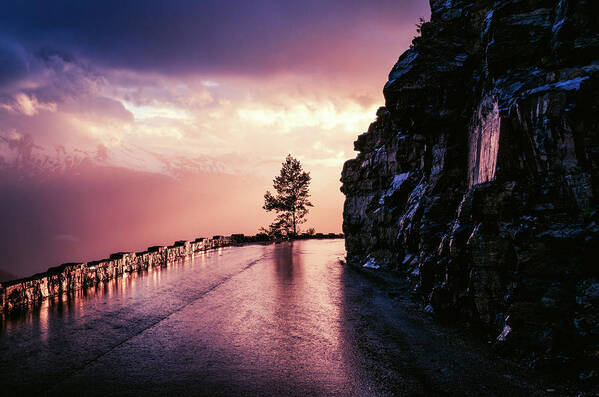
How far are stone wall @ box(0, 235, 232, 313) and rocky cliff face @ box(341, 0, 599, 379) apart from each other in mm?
10655

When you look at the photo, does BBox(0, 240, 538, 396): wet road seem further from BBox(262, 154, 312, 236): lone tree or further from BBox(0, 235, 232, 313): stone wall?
BBox(262, 154, 312, 236): lone tree

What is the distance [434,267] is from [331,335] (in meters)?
3.87

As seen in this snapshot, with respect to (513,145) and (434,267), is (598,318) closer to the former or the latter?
(513,145)

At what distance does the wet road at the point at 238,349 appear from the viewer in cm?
431

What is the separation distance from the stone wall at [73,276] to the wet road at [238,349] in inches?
28.9

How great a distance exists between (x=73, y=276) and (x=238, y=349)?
8.34 metres

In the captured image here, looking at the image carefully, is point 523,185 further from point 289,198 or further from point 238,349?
point 289,198

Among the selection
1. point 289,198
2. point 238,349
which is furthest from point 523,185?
point 289,198

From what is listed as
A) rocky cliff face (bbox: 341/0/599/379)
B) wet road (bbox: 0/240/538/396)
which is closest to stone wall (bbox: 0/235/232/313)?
wet road (bbox: 0/240/538/396)

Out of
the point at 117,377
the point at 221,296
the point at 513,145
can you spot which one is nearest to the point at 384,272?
the point at 221,296

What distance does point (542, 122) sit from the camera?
5629 millimetres

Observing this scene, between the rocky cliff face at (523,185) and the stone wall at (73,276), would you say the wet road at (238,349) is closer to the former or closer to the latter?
the stone wall at (73,276)

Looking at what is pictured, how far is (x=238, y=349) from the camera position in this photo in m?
5.57

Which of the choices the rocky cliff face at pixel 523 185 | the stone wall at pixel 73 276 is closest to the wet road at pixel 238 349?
the stone wall at pixel 73 276
